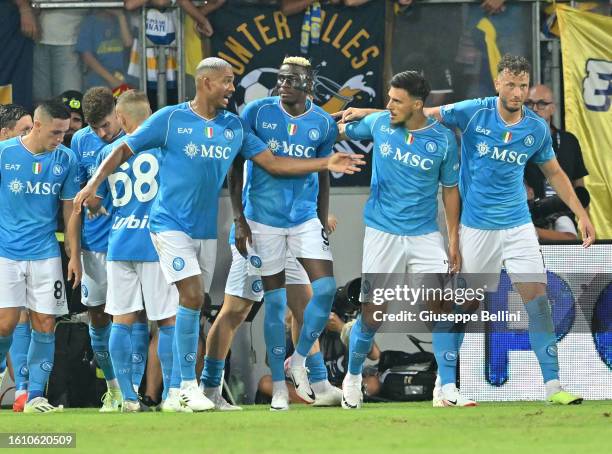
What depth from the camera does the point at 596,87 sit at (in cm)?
1355

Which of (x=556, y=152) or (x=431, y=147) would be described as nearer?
(x=431, y=147)

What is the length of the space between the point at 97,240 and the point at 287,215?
1689 millimetres

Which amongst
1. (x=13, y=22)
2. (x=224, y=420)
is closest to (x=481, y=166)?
(x=224, y=420)

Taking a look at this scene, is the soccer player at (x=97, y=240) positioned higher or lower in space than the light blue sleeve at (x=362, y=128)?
lower

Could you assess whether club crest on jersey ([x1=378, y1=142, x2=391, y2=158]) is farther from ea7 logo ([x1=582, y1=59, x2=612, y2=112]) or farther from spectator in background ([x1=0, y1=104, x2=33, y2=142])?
ea7 logo ([x1=582, y1=59, x2=612, y2=112])

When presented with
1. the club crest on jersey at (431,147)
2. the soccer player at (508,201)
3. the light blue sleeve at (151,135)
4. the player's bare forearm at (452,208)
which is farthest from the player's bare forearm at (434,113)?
the light blue sleeve at (151,135)

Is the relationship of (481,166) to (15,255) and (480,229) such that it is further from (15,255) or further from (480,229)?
(15,255)

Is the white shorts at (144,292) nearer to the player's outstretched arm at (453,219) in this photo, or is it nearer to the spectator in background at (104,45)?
the player's outstretched arm at (453,219)

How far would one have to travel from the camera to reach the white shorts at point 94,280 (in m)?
11.1

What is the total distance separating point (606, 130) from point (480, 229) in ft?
11.9

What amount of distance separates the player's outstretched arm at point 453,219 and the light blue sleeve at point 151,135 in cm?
196

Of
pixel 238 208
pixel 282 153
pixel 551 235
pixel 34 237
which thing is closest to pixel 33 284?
pixel 34 237

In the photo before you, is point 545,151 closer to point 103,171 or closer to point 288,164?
point 288,164

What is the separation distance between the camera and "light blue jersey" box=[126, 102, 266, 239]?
9.91 m
